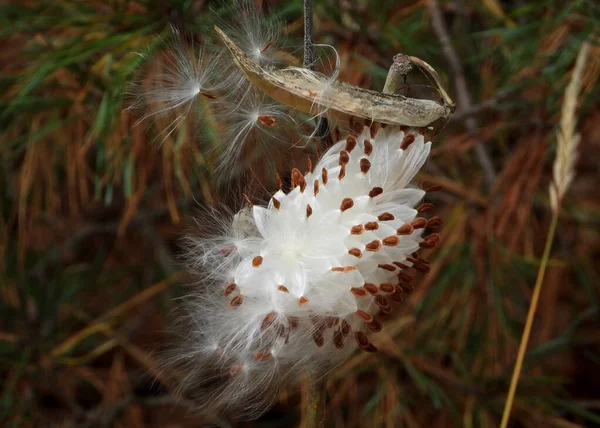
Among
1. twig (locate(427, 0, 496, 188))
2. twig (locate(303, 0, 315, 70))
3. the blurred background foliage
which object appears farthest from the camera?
twig (locate(427, 0, 496, 188))

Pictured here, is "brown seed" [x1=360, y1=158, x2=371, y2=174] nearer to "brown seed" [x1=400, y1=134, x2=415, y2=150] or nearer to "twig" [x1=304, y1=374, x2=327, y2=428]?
"brown seed" [x1=400, y1=134, x2=415, y2=150]

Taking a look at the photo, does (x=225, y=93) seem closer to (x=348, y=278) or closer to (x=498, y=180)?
(x=348, y=278)

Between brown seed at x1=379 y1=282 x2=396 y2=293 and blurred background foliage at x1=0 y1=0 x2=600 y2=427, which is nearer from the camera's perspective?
brown seed at x1=379 y1=282 x2=396 y2=293

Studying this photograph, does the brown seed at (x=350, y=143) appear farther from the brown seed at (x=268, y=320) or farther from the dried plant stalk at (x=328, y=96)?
the brown seed at (x=268, y=320)

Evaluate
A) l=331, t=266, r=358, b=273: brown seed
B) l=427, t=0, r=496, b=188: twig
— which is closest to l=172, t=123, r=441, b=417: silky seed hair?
l=331, t=266, r=358, b=273: brown seed

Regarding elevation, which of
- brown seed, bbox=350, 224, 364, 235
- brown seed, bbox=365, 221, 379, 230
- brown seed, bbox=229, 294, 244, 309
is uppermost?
brown seed, bbox=350, 224, 364, 235
